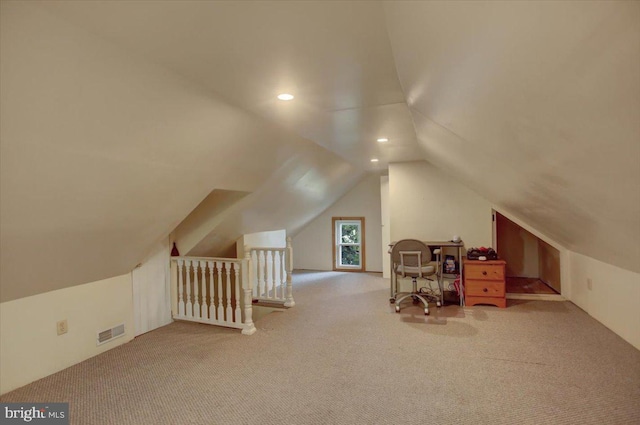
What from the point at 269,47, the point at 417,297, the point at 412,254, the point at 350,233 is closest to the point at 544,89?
the point at 269,47

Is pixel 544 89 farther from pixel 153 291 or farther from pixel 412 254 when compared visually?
pixel 153 291

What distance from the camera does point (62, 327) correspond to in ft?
9.33

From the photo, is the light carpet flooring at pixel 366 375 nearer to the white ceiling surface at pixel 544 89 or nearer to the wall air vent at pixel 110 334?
the wall air vent at pixel 110 334

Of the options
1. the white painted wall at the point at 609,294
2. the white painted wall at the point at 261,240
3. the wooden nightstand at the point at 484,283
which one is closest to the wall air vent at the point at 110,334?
the white painted wall at the point at 261,240

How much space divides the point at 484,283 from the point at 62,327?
459cm

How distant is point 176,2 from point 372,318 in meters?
3.61

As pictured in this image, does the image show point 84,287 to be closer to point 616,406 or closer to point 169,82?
point 169,82

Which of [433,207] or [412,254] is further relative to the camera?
[433,207]

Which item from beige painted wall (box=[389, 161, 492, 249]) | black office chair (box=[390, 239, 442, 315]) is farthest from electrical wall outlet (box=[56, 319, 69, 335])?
beige painted wall (box=[389, 161, 492, 249])

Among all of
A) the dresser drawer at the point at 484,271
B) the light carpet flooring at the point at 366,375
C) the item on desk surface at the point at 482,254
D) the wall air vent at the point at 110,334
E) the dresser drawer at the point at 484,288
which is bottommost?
the light carpet flooring at the point at 366,375

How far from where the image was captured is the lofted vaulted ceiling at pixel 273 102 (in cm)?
104

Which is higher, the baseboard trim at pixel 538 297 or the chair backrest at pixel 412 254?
the chair backrest at pixel 412 254

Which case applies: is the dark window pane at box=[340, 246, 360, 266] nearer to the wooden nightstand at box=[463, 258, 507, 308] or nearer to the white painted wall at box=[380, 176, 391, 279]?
the white painted wall at box=[380, 176, 391, 279]

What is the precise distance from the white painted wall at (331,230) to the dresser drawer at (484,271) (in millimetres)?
2756
